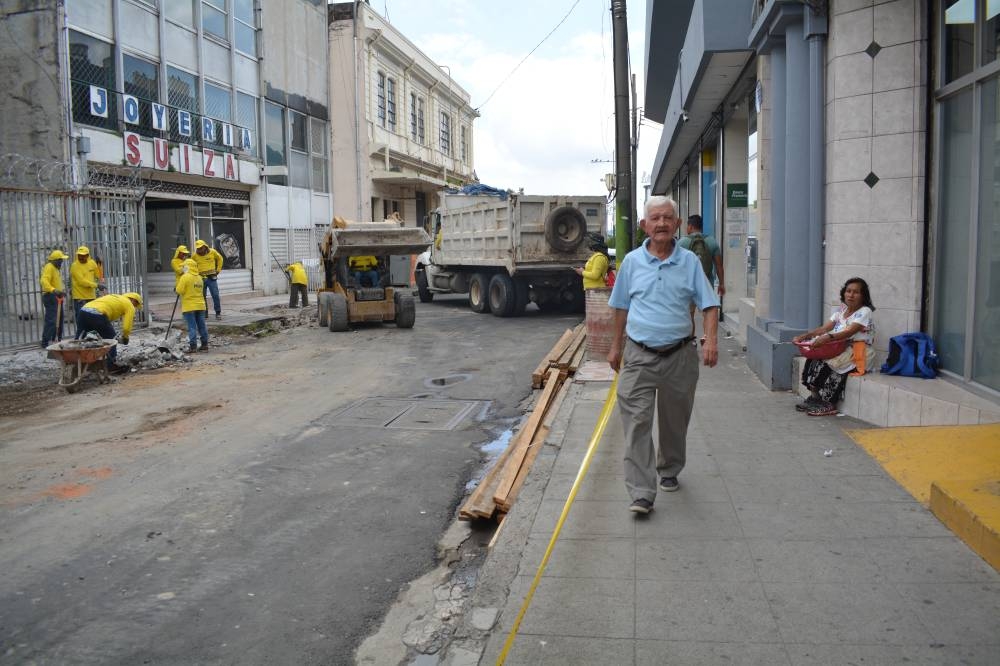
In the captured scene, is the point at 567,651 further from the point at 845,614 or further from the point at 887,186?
the point at 887,186

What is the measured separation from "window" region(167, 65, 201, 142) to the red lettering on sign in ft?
5.68

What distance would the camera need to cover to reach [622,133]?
13.6 metres

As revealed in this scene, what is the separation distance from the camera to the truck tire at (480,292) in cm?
1925

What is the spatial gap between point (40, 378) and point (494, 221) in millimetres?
9812

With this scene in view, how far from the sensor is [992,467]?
4945 millimetres

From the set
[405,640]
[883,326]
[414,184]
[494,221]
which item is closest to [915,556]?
[405,640]

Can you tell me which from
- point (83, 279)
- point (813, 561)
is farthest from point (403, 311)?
point (813, 561)

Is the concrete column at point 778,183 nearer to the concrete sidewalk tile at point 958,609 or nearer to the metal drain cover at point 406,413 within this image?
the metal drain cover at point 406,413

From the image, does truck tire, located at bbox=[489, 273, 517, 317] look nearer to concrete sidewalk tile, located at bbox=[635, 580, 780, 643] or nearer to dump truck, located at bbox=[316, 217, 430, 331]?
dump truck, located at bbox=[316, 217, 430, 331]

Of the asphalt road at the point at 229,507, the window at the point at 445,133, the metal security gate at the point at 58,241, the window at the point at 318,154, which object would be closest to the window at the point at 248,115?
the window at the point at 318,154

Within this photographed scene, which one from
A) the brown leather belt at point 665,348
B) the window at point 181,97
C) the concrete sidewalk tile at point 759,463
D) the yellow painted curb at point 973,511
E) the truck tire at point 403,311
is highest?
the window at point 181,97

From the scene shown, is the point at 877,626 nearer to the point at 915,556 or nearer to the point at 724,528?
the point at 915,556

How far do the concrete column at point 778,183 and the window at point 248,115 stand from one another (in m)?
17.4

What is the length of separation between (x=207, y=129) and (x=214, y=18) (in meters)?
3.17
